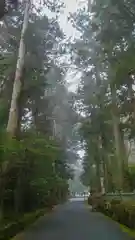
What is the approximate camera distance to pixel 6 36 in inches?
801

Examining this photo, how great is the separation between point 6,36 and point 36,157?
833 centimetres

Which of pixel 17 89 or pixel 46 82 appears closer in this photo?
pixel 17 89

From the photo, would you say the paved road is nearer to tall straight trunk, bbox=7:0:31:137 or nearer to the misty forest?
the misty forest

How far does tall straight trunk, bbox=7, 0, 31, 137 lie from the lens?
1594 cm

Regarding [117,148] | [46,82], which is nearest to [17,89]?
[46,82]

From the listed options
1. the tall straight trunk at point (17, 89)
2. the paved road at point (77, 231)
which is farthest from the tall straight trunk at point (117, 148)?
the tall straight trunk at point (17, 89)

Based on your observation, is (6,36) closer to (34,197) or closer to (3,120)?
(3,120)

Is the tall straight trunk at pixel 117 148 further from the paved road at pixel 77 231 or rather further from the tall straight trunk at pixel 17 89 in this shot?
the tall straight trunk at pixel 17 89

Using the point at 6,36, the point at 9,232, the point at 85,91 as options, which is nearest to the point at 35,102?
the point at 6,36

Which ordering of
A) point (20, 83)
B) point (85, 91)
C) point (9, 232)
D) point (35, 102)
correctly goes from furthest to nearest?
point (85, 91) < point (35, 102) < point (20, 83) < point (9, 232)

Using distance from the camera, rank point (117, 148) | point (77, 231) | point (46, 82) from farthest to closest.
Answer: point (117, 148) < point (46, 82) < point (77, 231)

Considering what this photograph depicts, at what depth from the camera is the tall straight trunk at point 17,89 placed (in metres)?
15.9

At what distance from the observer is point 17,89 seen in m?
17.1

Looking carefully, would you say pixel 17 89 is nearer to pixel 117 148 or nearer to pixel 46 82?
pixel 46 82
